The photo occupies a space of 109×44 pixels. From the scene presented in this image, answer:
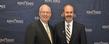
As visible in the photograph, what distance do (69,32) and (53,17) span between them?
0.62 metres

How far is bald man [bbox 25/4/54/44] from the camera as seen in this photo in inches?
129

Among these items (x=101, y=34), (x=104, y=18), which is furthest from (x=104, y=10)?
(x=101, y=34)

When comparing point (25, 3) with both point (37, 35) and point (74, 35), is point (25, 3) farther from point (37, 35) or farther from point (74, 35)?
point (74, 35)

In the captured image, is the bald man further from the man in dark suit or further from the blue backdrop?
the blue backdrop

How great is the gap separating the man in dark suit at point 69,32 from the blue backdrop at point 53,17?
1.66 feet

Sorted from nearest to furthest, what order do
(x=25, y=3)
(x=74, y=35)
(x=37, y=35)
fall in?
1. (x=37, y=35)
2. (x=74, y=35)
3. (x=25, y=3)

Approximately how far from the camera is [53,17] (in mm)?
4090

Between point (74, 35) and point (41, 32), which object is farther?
point (74, 35)

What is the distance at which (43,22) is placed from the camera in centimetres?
341

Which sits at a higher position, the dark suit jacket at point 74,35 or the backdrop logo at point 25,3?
the backdrop logo at point 25,3

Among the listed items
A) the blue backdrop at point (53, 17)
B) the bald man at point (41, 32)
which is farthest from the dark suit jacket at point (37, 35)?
the blue backdrop at point (53, 17)

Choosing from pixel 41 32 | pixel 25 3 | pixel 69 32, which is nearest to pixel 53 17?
pixel 25 3

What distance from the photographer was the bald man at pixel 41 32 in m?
3.29

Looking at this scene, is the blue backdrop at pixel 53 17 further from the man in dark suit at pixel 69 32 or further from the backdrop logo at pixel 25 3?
the man in dark suit at pixel 69 32
